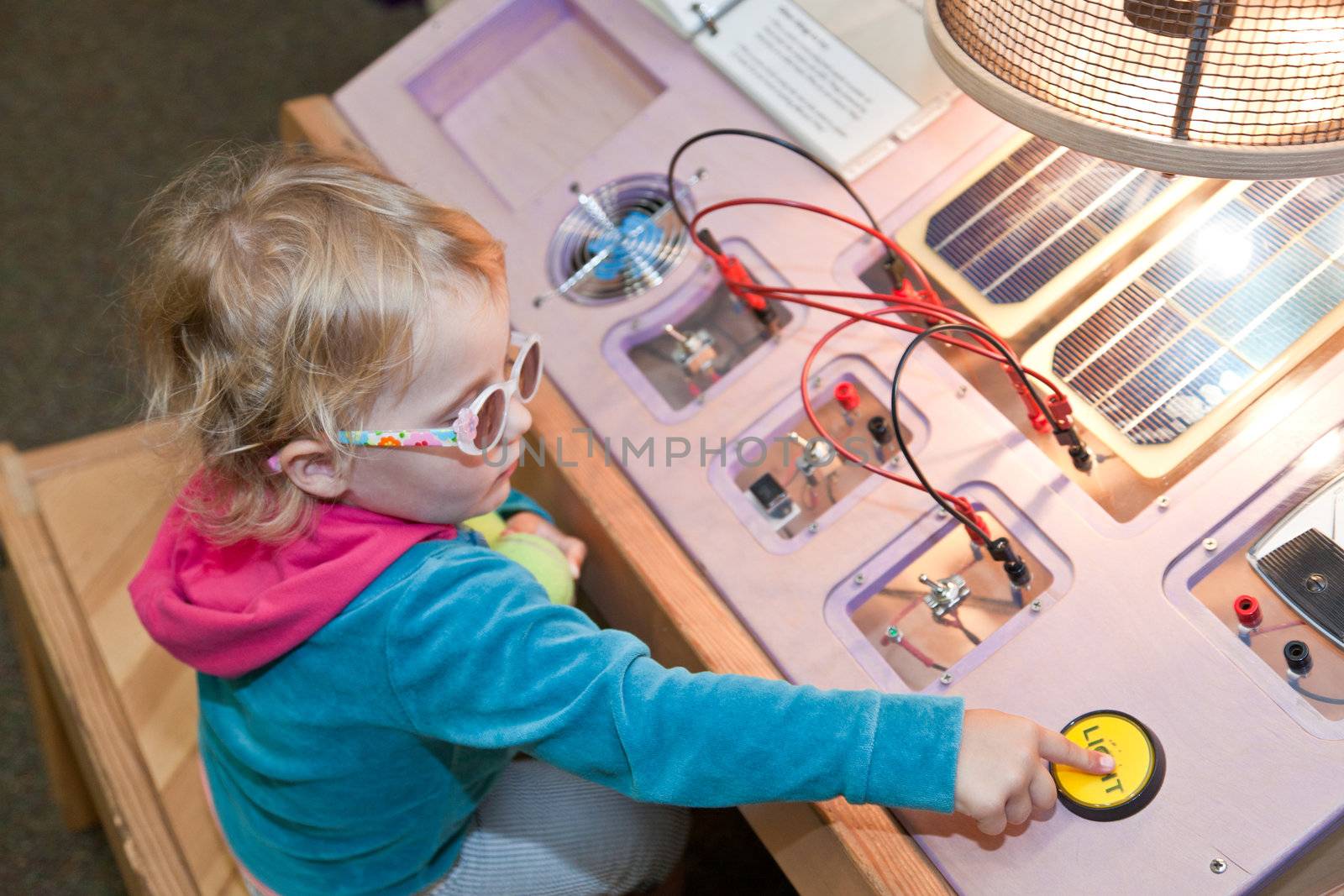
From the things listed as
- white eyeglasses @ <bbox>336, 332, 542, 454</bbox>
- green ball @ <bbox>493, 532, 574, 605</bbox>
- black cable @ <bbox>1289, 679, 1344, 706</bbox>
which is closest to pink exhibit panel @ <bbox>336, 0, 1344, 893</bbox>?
black cable @ <bbox>1289, 679, 1344, 706</bbox>

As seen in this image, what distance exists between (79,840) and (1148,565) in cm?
143

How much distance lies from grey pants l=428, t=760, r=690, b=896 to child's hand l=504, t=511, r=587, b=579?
201mm

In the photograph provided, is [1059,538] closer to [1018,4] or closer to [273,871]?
[1018,4]

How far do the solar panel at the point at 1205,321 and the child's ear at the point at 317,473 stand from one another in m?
0.58

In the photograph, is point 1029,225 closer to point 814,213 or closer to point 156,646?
point 814,213

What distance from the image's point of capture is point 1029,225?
1.11m

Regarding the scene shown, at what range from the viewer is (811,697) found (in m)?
0.82

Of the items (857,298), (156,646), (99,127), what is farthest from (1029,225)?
(99,127)

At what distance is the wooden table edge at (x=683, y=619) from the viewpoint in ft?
2.89

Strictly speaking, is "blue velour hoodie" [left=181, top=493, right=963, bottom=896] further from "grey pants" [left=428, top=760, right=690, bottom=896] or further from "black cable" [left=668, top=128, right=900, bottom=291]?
"black cable" [left=668, top=128, right=900, bottom=291]

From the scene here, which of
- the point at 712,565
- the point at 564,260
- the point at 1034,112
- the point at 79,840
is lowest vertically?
the point at 79,840

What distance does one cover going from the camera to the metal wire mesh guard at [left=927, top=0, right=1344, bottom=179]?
753 mm

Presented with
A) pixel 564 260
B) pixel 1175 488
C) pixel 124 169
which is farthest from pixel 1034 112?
pixel 124 169

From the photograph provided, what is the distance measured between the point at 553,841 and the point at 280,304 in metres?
0.57
